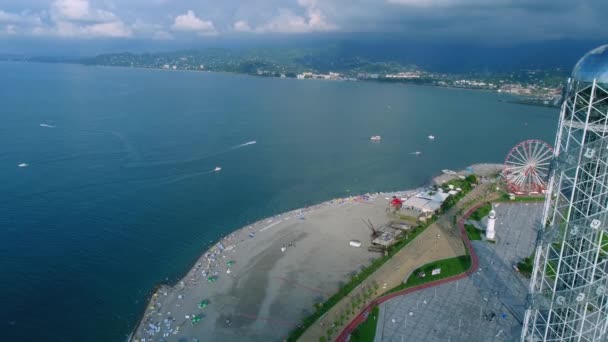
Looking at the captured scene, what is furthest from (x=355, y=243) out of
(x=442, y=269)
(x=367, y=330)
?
(x=367, y=330)

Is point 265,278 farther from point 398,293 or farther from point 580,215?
point 580,215

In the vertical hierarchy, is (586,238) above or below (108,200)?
above

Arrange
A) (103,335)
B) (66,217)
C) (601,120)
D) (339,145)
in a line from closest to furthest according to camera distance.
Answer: (601,120) → (103,335) → (66,217) → (339,145)

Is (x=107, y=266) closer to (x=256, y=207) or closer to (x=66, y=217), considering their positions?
(x=66, y=217)

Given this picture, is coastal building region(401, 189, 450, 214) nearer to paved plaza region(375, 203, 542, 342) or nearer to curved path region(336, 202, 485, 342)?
curved path region(336, 202, 485, 342)

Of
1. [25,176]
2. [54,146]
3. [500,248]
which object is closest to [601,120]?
[500,248]

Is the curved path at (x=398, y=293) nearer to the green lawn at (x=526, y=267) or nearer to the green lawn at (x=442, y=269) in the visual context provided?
the green lawn at (x=442, y=269)
